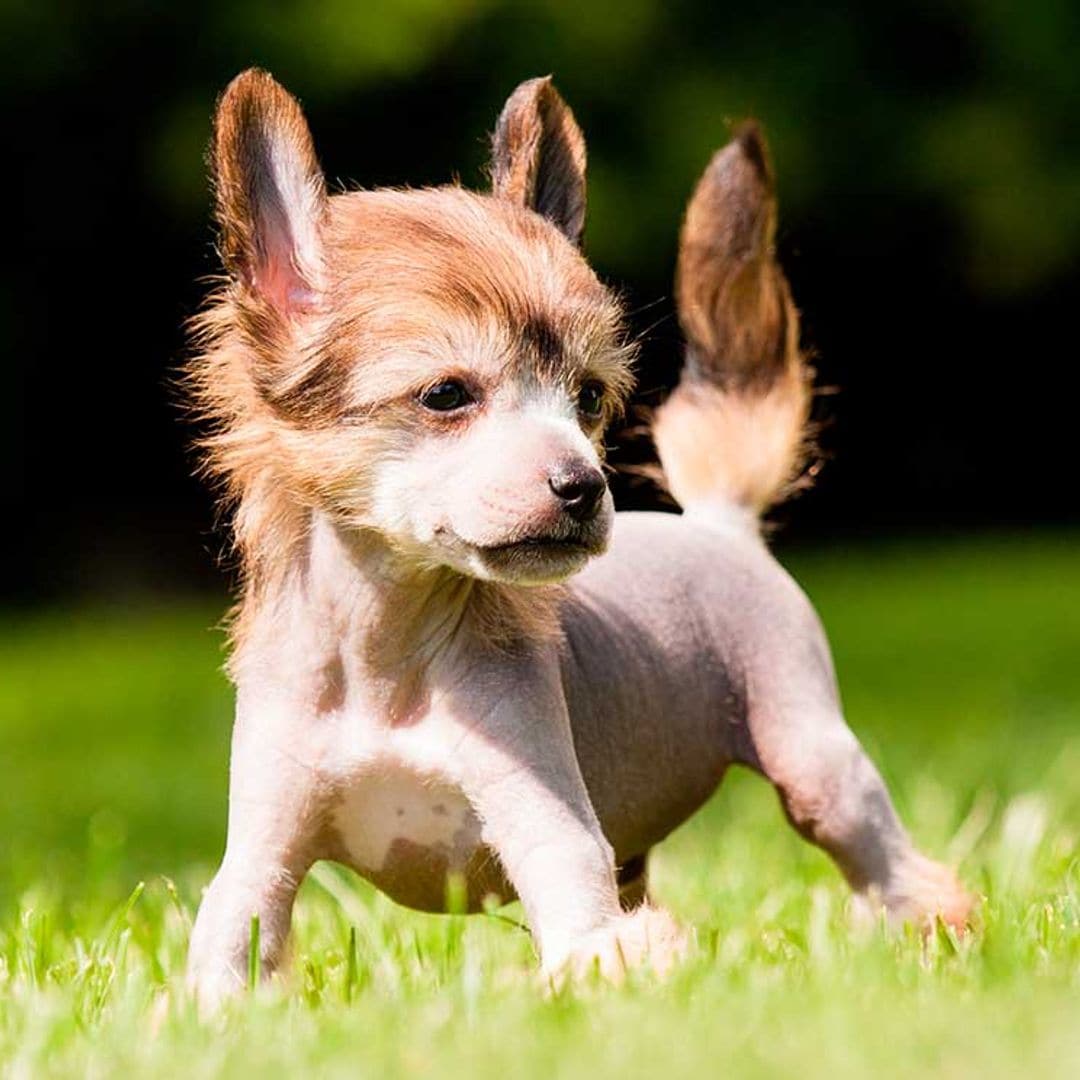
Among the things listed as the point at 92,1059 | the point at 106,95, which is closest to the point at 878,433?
the point at 106,95

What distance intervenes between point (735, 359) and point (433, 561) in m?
1.66

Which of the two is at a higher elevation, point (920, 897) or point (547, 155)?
point (547, 155)

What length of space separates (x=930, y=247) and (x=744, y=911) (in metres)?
16.5

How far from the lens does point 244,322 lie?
13.2ft

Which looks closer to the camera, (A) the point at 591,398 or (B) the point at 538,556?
(B) the point at 538,556

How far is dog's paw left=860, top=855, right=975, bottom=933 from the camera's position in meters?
4.74

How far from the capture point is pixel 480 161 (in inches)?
693

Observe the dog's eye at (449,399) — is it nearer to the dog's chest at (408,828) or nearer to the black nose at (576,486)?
the black nose at (576,486)

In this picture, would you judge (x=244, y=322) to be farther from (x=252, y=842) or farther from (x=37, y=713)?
(x=37, y=713)

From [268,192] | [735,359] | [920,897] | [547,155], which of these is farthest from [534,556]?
[735,359]

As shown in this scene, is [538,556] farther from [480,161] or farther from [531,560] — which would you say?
[480,161]

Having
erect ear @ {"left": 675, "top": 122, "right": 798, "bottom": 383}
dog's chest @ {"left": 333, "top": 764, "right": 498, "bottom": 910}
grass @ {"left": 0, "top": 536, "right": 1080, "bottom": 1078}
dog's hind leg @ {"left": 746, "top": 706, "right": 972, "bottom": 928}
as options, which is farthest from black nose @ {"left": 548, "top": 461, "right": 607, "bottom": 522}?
erect ear @ {"left": 675, "top": 122, "right": 798, "bottom": 383}

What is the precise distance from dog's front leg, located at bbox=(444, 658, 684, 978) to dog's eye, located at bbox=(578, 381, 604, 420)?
1.55 ft

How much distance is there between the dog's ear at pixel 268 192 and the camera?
4031 mm
